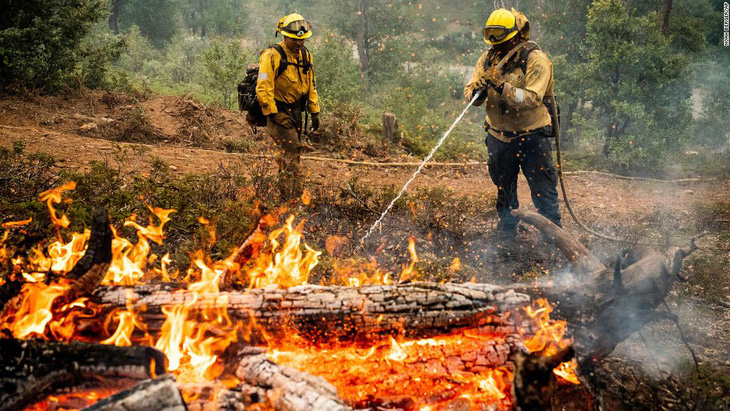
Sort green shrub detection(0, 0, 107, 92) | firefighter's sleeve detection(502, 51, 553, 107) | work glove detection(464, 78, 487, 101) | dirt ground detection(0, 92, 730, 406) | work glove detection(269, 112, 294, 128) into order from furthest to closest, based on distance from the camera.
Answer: green shrub detection(0, 0, 107, 92) → work glove detection(269, 112, 294, 128) → dirt ground detection(0, 92, 730, 406) → work glove detection(464, 78, 487, 101) → firefighter's sleeve detection(502, 51, 553, 107)

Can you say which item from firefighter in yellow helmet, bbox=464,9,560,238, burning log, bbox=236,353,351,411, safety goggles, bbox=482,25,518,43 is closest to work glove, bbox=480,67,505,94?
firefighter in yellow helmet, bbox=464,9,560,238

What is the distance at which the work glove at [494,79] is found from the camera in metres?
4.75

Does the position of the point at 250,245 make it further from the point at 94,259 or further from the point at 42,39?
the point at 42,39

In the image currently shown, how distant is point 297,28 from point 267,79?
0.73 m

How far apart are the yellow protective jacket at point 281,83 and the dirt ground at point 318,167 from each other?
1.34 meters

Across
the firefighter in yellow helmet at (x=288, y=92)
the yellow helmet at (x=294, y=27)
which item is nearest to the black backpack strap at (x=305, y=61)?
the firefighter in yellow helmet at (x=288, y=92)

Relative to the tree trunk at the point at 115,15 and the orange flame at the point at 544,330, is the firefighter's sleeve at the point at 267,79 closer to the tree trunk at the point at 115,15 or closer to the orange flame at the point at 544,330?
the orange flame at the point at 544,330

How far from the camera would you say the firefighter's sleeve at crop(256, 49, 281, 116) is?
570 centimetres

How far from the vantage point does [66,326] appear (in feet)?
9.49

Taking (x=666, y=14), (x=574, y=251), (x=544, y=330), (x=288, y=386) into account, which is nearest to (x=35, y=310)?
(x=288, y=386)

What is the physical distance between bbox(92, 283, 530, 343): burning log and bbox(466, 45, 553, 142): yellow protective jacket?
7.88 feet

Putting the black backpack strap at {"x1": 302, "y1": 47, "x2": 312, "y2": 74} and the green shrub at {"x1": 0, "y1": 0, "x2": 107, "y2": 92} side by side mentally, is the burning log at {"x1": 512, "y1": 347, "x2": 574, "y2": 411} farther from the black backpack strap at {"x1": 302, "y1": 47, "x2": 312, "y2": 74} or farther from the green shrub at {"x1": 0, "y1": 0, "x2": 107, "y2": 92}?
the green shrub at {"x1": 0, "y1": 0, "x2": 107, "y2": 92}

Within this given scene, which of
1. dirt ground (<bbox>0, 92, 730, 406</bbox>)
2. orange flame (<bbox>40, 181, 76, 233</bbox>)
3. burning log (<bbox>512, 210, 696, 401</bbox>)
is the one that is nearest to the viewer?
burning log (<bbox>512, 210, 696, 401</bbox>)

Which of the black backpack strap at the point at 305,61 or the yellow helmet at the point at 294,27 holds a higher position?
the yellow helmet at the point at 294,27
